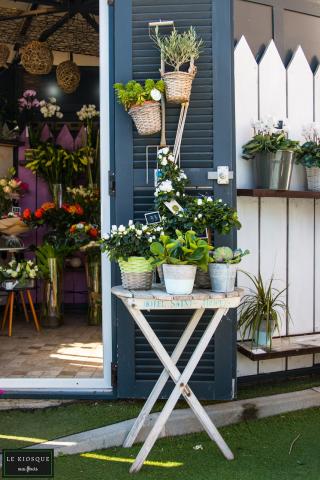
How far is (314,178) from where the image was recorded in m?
3.84

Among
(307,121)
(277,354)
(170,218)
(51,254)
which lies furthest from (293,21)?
(51,254)

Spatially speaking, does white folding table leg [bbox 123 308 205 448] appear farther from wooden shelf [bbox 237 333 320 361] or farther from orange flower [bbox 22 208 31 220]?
orange flower [bbox 22 208 31 220]

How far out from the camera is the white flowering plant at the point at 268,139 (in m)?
3.57

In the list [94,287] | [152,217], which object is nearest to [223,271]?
[152,217]

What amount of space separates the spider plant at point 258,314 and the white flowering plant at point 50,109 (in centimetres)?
378

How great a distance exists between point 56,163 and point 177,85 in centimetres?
333

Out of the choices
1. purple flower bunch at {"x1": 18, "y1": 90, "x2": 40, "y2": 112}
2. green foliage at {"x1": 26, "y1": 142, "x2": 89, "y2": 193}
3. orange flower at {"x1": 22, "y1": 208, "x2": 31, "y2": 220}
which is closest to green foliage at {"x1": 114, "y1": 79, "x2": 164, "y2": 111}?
orange flower at {"x1": 22, "y1": 208, "x2": 31, "y2": 220}

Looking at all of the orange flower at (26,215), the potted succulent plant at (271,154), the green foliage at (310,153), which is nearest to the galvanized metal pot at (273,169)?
the potted succulent plant at (271,154)

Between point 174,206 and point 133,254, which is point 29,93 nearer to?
point 174,206

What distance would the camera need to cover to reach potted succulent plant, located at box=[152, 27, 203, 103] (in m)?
3.10

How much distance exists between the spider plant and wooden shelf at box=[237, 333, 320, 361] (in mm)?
71

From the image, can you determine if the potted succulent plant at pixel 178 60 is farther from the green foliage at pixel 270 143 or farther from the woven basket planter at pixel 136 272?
the woven basket planter at pixel 136 272

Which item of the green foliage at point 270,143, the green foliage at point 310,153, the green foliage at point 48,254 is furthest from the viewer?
the green foliage at point 48,254

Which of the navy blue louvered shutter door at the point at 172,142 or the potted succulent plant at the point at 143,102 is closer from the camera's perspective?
the potted succulent plant at the point at 143,102
